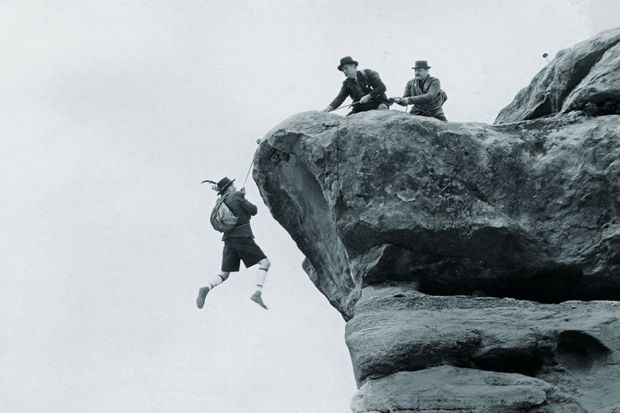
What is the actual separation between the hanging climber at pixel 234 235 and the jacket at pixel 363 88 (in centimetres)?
230

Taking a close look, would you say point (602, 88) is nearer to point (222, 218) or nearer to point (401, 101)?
point (401, 101)

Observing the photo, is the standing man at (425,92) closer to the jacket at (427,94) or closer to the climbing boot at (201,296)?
the jacket at (427,94)

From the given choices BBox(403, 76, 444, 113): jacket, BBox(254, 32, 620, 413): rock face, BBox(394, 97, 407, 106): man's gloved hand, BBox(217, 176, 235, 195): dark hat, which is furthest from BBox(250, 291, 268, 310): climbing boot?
BBox(403, 76, 444, 113): jacket

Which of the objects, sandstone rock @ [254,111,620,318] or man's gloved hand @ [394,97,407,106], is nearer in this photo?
sandstone rock @ [254,111,620,318]

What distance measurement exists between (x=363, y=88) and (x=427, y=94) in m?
1.12

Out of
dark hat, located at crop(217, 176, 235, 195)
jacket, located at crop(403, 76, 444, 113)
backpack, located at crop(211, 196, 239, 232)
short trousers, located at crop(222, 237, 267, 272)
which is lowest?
short trousers, located at crop(222, 237, 267, 272)

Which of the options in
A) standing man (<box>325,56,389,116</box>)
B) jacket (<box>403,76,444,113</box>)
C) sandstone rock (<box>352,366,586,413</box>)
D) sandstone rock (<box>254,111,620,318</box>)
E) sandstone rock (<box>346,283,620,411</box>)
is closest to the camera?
sandstone rock (<box>352,366,586,413</box>)

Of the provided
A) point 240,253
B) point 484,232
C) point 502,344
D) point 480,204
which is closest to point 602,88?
point 480,204

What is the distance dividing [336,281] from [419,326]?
4060mm

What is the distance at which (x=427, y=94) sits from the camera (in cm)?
2014

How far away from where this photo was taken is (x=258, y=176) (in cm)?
1881

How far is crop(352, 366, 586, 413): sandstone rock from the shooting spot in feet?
45.9

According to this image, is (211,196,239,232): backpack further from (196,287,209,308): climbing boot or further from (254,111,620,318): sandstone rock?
(254,111,620,318): sandstone rock

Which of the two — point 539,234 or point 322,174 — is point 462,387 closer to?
point 539,234
